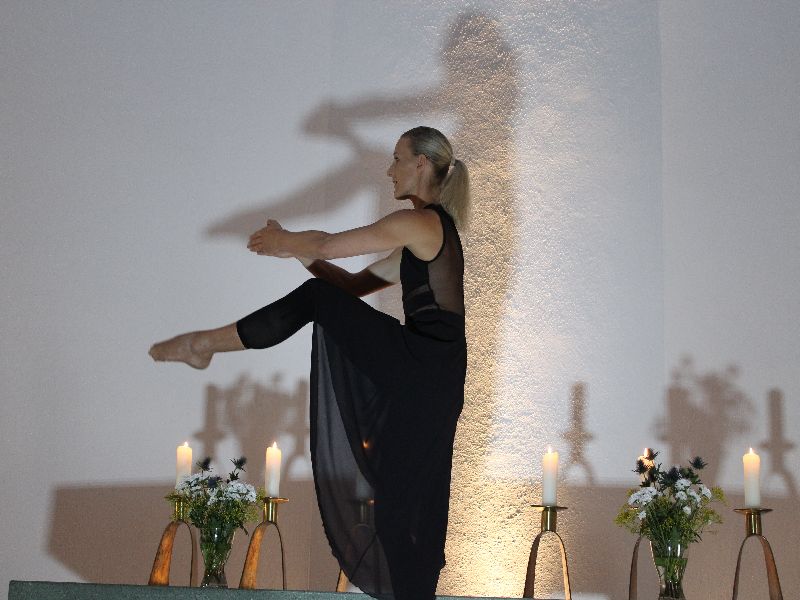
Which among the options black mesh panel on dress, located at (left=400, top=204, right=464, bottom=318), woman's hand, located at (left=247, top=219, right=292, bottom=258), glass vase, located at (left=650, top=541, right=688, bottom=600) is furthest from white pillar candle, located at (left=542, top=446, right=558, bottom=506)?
woman's hand, located at (left=247, top=219, right=292, bottom=258)

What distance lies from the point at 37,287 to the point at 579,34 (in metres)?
2.10

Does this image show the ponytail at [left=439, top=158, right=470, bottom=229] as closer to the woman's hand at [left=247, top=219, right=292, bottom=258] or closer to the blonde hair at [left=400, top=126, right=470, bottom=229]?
the blonde hair at [left=400, top=126, right=470, bottom=229]

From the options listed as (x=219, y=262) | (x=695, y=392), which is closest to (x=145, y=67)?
(x=219, y=262)

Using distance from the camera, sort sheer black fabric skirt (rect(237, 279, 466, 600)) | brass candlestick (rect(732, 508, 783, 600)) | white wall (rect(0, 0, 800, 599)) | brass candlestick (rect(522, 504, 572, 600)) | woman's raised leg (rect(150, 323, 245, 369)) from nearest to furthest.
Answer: sheer black fabric skirt (rect(237, 279, 466, 600)) < woman's raised leg (rect(150, 323, 245, 369)) < brass candlestick (rect(732, 508, 783, 600)) < brass candlestick (rect(522, 504, 572, 600)) < white wall (rect(0, 0, 800, 599))

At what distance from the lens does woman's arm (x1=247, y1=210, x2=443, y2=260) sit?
2.86 m

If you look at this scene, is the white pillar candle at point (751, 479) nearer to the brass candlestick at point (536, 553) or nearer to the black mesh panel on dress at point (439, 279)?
the brass candlestick at point (536, 553)

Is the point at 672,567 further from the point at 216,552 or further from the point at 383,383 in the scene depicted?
the point at 216,552

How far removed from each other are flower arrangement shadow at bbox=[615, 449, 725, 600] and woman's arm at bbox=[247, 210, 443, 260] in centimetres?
93

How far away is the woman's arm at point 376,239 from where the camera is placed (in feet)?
9.39

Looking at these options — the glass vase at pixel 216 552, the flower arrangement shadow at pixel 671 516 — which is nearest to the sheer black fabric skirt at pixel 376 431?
the glass vase at pixel 216 552

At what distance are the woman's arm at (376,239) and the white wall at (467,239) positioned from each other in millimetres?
956

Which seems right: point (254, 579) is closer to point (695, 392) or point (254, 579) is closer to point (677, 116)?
point (695, 392)

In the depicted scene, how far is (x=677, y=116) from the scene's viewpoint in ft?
12.8

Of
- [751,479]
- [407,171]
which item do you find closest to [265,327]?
[407,171]
